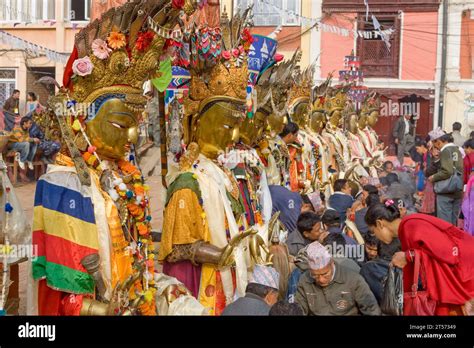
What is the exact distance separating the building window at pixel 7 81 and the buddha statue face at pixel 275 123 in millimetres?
2687

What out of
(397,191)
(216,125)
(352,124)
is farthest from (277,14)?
(216,125)

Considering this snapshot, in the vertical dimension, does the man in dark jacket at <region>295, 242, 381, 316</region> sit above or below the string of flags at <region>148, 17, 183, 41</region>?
below

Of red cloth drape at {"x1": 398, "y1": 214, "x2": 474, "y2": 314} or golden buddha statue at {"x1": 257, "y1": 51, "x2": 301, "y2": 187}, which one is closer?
red cloth drape at {"x1": 398, "y1": 214, "x2": 474, "y2": 314}

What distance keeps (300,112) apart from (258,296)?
20.3 ft

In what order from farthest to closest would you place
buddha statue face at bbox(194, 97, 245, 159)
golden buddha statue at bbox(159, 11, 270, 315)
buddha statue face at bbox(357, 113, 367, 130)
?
buddha statue face at bbox(357, 113, 367, 130), buddha statue face at bbox(194, 97, 245, 159), golden buddha statue at bbox(159, 11, 270, 315)

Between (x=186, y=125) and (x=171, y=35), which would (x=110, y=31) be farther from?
(x=186, y=125)

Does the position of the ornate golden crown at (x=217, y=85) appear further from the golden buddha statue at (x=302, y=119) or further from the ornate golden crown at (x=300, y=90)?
the ornate golden crown at (x=300, y=90)

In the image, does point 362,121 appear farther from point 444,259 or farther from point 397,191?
point 444,259

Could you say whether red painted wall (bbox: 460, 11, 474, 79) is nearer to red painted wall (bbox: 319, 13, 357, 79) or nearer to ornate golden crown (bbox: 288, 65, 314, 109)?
red painted wall (bbox: 319, 13, 357, 79)

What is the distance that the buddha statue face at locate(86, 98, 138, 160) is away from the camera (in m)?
4.55

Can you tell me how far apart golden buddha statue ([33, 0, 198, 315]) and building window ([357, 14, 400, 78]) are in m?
15.8

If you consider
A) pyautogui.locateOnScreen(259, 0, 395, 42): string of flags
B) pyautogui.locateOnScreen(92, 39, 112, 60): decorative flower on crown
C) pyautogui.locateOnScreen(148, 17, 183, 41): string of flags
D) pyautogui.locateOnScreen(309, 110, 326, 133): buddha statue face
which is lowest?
pyautogui.locateOnScreen(309, 110, 326, 133): buddha statue face

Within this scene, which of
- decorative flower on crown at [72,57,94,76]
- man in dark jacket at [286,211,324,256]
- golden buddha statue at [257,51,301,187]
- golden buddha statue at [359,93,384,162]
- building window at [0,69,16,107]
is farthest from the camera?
golden buddha statue at [359,93,384,162]

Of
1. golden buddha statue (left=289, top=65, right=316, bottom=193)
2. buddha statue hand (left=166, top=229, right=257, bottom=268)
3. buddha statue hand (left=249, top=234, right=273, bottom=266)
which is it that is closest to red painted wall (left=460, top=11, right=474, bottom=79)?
golden buddha statue (left=289, top=65, right=316, bottom=193)
